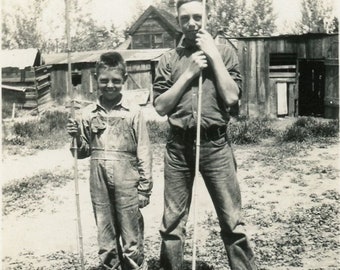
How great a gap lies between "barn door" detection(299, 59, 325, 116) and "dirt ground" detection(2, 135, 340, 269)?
6.43 meters

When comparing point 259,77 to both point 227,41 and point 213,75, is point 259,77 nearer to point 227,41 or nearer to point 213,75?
point 227,41

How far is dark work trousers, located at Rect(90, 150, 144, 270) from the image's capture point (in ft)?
11.1

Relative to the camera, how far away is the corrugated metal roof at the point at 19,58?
72.3 ft

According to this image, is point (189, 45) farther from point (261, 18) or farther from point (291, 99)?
point (261, 18)

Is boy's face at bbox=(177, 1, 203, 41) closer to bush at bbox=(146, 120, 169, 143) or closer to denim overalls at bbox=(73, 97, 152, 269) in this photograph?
denim overalls at bbox=(73, 97, 152, 269)

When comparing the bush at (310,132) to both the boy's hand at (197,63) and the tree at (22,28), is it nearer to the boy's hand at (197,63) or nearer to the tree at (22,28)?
the boy's hand at (197,63)

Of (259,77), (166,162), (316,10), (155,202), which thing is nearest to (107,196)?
(166,162)

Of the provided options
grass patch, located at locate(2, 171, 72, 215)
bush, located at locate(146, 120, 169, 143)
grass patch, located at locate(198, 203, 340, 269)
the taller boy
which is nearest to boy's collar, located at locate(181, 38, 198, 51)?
the taller boy

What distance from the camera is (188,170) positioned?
3.21m

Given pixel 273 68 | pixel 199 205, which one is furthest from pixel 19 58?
pixel 199 205

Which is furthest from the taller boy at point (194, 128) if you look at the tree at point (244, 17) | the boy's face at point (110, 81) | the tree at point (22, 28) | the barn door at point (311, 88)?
the tree at point (244, 17)

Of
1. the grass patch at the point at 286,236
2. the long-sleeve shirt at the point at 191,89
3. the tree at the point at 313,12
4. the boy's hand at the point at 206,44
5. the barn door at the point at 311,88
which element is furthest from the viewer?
the tree at the point at 313,12

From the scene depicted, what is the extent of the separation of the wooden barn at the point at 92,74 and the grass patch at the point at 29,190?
39.5 feet

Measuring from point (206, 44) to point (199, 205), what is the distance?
3.98 metres
